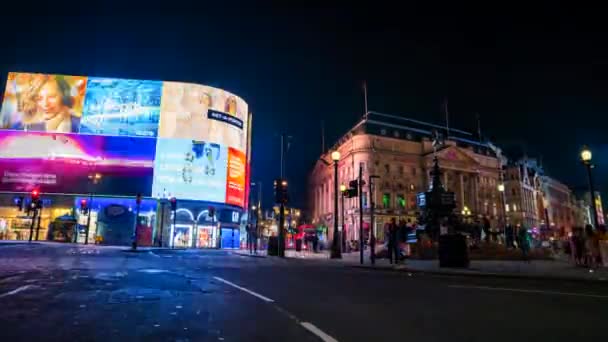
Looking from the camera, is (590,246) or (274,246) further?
(274,246)

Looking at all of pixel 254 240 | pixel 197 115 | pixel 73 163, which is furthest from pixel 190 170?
pixel 254 240

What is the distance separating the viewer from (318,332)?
15.8 ft

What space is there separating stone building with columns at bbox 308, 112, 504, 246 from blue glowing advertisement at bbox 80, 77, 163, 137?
115 feet

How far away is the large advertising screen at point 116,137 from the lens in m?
62.0

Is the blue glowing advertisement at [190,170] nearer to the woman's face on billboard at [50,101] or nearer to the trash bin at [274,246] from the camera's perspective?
the woman's face on billboard at [50,101]

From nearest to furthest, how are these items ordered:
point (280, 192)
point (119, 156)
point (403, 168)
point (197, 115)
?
point (280, 192) → point (119, 156) → point (197, 115) → point (403, 168)

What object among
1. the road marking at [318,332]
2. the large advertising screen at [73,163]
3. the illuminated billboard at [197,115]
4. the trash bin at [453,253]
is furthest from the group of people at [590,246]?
the large advertising screen at [73,163]

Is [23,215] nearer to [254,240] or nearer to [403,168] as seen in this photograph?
[254,240]

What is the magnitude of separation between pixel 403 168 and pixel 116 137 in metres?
54.9

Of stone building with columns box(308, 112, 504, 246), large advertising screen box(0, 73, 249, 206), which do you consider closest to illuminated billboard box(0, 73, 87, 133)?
large advertising screen box(0, 73, 249, 206)

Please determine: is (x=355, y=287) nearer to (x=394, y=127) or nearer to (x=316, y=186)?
(x=394, y=127)

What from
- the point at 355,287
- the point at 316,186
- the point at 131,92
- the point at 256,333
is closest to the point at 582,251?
the point at 355,287

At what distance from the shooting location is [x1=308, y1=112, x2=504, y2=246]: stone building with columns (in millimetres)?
81812

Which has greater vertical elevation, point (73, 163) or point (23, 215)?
point (73, 163)
